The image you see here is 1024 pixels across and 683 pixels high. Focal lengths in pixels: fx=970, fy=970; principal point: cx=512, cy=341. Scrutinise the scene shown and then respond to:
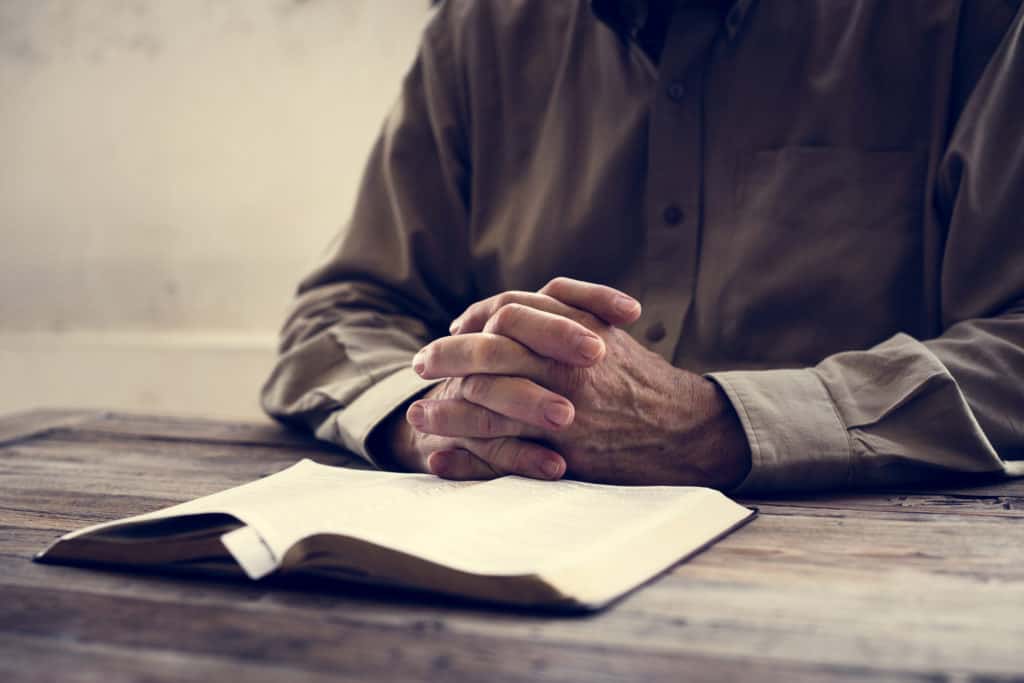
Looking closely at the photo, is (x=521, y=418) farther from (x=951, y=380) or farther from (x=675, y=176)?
(x=675, y=176)

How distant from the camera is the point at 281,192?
2133mm

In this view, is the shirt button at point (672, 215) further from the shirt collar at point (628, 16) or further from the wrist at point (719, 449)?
the wrist at point (719, 449)

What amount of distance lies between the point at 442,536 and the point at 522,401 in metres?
0.27

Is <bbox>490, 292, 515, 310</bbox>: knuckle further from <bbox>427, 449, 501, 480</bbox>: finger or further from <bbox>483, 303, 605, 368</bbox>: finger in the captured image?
<bbox>427, 449, 501, 480</bbox>: finger

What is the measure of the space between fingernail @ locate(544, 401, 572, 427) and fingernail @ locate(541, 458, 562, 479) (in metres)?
0.03

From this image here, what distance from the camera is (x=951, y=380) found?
35.8 inches

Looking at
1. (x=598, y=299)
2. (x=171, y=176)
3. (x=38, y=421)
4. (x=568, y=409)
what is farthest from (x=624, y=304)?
(x=171, y=176)

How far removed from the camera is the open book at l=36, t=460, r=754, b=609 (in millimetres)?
562

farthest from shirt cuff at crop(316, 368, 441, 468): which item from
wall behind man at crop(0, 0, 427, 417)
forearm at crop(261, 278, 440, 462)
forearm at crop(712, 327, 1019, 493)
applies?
wall behind man at crop(0, 0, 427, 417)

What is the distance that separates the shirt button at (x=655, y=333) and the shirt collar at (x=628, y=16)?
388 millimetres

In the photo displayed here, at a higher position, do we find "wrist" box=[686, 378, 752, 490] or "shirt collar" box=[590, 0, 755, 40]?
"shirt collar" box=[590, 0, 755, 40]

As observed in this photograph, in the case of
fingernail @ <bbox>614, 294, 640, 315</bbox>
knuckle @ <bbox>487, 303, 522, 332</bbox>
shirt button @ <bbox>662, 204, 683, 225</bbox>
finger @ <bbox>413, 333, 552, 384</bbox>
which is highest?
shirt button @ <bbox>662, 204, 683, 225</bbox>

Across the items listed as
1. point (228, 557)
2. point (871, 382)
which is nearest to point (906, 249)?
point (871, 382)

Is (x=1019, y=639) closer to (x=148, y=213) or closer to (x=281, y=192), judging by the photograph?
(x=281, y=192)
